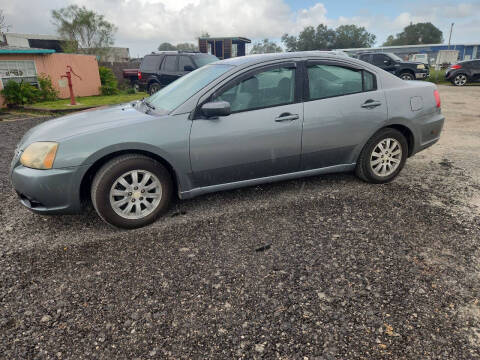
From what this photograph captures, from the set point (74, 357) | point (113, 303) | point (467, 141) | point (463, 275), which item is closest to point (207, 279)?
point (113, 303)

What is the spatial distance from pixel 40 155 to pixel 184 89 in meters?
1.60

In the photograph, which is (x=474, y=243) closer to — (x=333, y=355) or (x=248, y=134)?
(x=333, y=355)

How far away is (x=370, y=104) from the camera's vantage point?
3.83 metres

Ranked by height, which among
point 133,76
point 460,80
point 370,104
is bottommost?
point 460,80

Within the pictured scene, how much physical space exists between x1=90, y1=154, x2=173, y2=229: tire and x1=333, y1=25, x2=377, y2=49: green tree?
320 feet

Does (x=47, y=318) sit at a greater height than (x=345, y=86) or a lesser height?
lesser

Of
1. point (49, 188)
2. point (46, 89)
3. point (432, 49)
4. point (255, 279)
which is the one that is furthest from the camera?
point (432, 49)

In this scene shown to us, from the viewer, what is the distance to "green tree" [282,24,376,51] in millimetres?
90688

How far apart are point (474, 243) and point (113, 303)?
3.05 m

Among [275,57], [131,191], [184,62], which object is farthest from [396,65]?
[131,191]

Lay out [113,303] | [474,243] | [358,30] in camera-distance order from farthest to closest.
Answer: [358,30]
[474,243]
[113,303]

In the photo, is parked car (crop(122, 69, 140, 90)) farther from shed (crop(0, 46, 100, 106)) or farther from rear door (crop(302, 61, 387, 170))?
rear door (crop(302, 61, 387, 170))

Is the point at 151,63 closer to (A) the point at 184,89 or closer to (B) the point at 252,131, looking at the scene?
(A) the point at 184,89

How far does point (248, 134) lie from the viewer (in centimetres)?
336
